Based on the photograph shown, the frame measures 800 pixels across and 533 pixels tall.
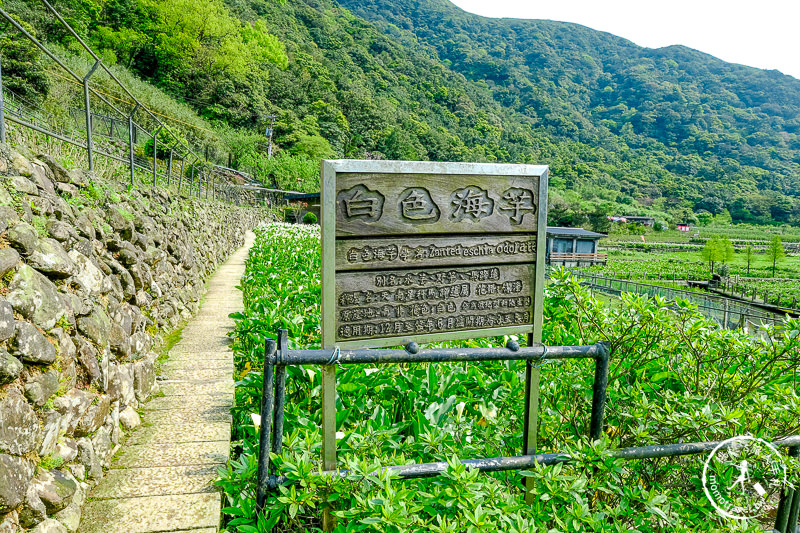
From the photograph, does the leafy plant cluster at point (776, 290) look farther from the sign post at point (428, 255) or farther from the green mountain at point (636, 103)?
the green mountain at point (636, 103)

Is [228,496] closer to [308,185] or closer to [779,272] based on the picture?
[308,185]

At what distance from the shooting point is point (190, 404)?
3.32 metres

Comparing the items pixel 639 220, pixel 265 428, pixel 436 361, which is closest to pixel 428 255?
pixel 436 361

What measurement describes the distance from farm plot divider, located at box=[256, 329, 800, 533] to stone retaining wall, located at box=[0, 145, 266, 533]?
910mm

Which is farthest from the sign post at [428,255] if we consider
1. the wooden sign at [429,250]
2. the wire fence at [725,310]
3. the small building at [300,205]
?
the small building at [300,205]

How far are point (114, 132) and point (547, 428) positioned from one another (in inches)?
341

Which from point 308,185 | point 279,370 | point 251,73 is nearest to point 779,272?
point 308,185

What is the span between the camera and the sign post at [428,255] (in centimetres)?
206

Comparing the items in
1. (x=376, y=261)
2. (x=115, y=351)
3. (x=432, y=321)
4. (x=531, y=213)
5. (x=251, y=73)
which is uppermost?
(x=251, y=73)

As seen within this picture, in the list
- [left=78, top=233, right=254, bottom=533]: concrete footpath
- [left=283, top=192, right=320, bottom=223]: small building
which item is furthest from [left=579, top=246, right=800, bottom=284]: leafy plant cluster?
[left=78, top=233, right=254, bottom=533]: concrete footpath

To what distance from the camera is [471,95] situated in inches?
4557

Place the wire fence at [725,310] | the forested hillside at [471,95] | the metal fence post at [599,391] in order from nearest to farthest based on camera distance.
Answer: the metal fence post at [599,391], the wire fence at [725,310], the forested hillside at [471,95]

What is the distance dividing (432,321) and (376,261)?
0.43m

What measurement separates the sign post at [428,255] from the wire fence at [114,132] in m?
2.33
